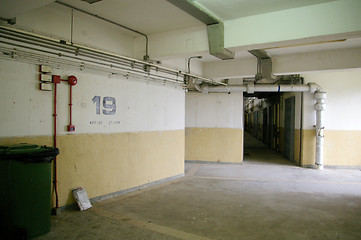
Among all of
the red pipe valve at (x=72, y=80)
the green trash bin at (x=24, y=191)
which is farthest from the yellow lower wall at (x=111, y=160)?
the red pipe valve at (x=72, y=80)

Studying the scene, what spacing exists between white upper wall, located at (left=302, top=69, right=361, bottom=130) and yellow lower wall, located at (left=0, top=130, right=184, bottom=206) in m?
4.67

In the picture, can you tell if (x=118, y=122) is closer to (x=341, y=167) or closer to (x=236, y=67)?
(x=236, y=67)

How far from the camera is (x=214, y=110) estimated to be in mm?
8031

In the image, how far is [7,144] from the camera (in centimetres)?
311

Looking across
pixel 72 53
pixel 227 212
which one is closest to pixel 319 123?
pixel 227 212

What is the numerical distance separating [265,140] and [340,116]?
22.1ft

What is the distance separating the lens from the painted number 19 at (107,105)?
4.13 metres

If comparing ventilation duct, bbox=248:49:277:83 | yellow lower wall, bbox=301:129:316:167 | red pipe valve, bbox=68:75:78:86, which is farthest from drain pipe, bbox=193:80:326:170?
red pipe valve, bbox=68:75:78:86

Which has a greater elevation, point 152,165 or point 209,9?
point 209,9

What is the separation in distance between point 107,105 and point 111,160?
974mm

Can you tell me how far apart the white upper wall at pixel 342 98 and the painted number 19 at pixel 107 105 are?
5.90 metres

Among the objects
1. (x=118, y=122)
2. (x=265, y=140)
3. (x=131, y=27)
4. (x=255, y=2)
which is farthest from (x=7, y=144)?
(x=265, y=140)

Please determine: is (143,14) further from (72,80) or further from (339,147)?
(339,147)

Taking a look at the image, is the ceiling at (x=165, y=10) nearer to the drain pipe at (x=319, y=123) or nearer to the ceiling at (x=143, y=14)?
Answer: the ceiling at (x=143, y=14)
